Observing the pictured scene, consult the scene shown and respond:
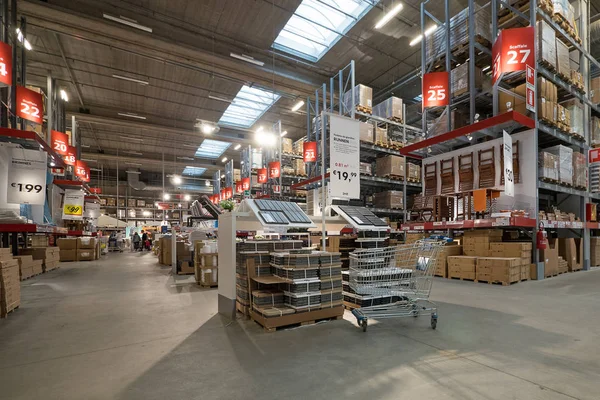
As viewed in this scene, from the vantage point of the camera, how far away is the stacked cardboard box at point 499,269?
22.0 feet

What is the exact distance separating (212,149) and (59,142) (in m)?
14.9

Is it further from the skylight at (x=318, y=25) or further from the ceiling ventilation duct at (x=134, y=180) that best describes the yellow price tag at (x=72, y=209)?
the ceiling ventilation duct at (x=134, y=180)

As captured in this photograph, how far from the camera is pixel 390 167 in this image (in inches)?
508

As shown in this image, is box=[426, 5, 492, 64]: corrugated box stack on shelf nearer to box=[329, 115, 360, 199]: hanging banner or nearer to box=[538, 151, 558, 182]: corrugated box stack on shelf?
box=[538, 151, 558, 182]: corrugated box stack on shelf

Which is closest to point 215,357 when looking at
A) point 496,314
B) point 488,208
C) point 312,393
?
point 312,393

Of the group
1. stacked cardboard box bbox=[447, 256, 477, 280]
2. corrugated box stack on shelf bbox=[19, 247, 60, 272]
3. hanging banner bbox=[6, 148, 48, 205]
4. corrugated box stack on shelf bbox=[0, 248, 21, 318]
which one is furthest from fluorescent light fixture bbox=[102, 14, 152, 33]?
stacked cardboard box bbox=[447, 256, 477, 280]

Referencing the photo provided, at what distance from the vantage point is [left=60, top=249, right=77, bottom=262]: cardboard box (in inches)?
584

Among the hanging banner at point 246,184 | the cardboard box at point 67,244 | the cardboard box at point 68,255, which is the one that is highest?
the hanging banner at point 246,184

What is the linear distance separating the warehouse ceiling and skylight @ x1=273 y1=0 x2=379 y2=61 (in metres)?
0.24

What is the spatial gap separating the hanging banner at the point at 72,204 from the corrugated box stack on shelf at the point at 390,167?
1414 cm

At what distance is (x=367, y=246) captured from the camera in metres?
4.59

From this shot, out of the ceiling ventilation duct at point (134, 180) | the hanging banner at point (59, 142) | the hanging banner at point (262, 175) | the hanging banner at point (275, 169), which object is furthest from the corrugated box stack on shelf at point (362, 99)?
the ceiling ventilation duct at point (134, 180)

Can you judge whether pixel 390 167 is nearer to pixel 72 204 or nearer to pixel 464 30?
pixel 464 30

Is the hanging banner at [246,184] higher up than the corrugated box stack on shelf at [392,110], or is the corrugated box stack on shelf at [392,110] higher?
the corrugated box stack on shelf at [392,110]
